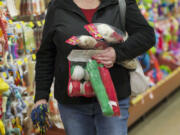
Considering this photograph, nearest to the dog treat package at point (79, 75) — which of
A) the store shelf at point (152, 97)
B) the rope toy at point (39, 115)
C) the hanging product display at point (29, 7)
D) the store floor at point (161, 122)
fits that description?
the rope toy at point (39, 115)

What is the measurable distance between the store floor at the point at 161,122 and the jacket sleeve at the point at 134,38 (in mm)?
2070

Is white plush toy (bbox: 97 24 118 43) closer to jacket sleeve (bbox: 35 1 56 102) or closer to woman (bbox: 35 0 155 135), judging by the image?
woman (bbox: 35 0 155 135)

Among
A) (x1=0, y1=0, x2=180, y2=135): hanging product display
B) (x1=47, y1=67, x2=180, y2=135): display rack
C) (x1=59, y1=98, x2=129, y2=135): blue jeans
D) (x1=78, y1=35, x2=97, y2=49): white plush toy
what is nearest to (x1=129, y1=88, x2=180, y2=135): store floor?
(x1=47, y1=67, x2=180, y2=135): display rack

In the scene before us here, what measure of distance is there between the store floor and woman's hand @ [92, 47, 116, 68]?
2111 millimetres

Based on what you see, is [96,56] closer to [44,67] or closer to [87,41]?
[87,41]

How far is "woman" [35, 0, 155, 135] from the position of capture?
128 cm

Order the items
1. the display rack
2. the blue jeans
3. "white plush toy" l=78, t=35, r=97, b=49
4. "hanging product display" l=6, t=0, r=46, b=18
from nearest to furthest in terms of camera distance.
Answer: "white plush toy" l=78, t=35, r=97, b=49 → the blue jeans → "hanging product display" l=6, t=0, r=46, b=18 → the display rack

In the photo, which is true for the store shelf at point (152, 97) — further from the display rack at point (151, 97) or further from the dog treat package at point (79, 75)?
Result: the dog treat package at point (79, 75)

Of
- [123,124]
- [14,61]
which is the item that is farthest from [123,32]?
[14,61]

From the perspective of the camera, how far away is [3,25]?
1831 mm

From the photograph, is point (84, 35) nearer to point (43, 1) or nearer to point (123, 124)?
point (123, 124)

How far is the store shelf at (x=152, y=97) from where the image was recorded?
319cm

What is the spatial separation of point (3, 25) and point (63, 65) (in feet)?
2.22

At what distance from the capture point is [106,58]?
4.04 feet
